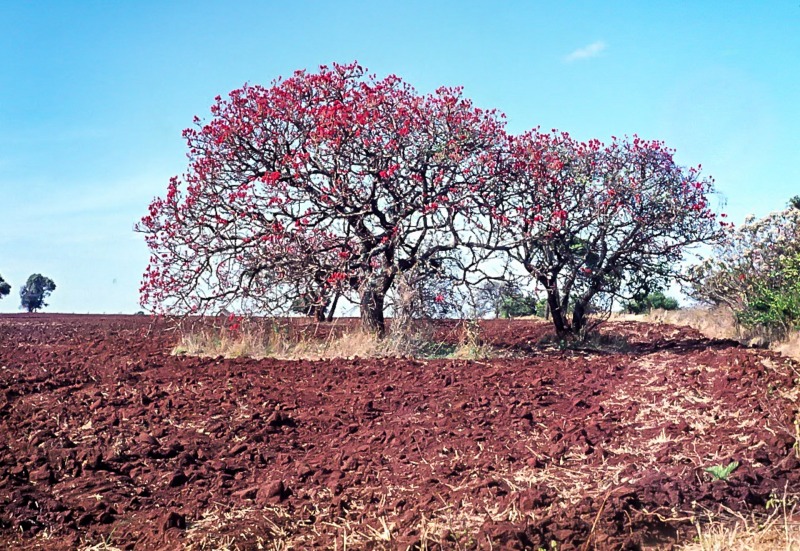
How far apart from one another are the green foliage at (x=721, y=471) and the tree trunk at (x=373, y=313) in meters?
8.44

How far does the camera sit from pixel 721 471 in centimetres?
523

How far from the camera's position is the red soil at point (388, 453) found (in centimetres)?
475

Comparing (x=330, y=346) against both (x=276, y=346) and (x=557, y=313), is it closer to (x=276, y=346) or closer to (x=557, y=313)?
(x=276, y=346)

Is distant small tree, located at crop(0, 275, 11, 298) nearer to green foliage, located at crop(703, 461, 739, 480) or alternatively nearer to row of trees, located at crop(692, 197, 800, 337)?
row of trees, located at crop(692, 197, 800, 337)

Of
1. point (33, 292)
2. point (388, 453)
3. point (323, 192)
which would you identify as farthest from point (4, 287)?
point (388, 453)

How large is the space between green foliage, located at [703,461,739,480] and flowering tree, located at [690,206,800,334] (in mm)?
8112

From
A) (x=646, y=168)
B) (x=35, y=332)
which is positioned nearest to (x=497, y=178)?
(x=646, y=168)

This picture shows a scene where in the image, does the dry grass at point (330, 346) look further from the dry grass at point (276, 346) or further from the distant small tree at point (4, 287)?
the distant small tree at point (4, 287)

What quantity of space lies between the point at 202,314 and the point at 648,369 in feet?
25.6

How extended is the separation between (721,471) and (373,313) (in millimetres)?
8910

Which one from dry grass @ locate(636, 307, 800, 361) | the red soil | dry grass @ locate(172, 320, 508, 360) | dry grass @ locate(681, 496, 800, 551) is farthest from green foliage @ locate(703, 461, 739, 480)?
dry grass @ locate(172, 320, 508, 360)

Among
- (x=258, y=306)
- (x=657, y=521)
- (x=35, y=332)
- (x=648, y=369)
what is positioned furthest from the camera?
(x=35, y=332)

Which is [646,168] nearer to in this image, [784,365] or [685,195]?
[685,195]

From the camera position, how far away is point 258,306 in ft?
43.2
